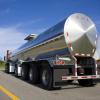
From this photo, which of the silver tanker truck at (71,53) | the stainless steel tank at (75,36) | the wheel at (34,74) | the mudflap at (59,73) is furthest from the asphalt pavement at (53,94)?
the wheel at (34,74)

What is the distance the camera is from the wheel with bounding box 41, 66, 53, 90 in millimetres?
12205

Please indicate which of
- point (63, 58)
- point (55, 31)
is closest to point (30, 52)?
point (55, 31)

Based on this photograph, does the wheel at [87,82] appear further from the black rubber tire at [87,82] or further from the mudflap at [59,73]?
the mudflap at [59,73]

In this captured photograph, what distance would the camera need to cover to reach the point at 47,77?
504 inches

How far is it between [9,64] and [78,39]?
607 inches

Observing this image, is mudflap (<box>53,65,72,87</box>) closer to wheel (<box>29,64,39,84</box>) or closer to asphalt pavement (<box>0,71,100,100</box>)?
asphalt pavement (<box>0,71,100,100</box>)

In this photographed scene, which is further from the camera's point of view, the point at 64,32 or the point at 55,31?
the point at 55,31

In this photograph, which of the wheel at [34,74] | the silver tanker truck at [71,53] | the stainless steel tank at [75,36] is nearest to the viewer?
the silver tanker truck at [71,53]

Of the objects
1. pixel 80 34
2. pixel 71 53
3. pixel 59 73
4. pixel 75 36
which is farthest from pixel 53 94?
pixel 80 34

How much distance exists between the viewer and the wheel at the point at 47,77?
1220cm

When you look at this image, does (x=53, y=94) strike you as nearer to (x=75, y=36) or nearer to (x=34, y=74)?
(x=75, y=36)

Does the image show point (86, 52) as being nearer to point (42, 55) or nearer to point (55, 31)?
point (55, 31)

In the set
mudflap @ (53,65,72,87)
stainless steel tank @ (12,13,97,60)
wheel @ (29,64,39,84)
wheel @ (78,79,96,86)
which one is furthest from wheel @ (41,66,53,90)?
wheel @ (78,79,96,86)

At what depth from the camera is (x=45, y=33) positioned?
51.0ft
